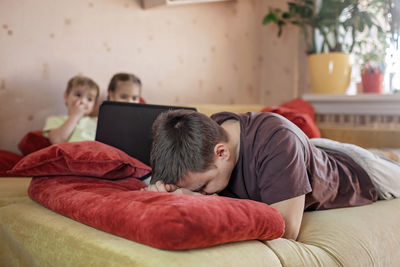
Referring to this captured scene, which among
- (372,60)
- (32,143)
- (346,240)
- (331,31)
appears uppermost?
(331,31)

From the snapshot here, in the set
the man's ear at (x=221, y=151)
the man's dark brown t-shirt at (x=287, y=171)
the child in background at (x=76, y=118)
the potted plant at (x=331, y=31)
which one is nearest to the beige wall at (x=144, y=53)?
the child in background at (x=76, y=118)

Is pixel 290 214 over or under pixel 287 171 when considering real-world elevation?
under

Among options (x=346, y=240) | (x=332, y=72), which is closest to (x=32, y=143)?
(x=346, y=240)

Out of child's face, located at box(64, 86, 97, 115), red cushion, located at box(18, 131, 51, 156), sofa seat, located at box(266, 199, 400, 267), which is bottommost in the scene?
sofa seat, located at box(266, 199, 400, 267)

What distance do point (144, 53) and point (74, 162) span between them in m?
1.54

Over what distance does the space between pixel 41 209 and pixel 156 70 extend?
173 centimetres

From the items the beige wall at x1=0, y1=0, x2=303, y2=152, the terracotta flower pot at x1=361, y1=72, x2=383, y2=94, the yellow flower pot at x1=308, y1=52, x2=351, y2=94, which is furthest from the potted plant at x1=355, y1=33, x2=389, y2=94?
the beige wall at x1=0, y1=0, x2=303, y2=152

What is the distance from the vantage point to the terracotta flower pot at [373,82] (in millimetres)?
2670

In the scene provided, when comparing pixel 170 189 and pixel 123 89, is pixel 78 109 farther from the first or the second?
pixel 170 189

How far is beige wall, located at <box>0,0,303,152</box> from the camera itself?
220 centimetres

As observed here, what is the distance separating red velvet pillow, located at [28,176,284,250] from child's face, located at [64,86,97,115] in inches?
47.8

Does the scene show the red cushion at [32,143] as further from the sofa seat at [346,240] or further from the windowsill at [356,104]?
the windowsill at [356,104]

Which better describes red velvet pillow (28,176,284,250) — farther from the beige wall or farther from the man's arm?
the beige wall

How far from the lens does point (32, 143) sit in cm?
207
